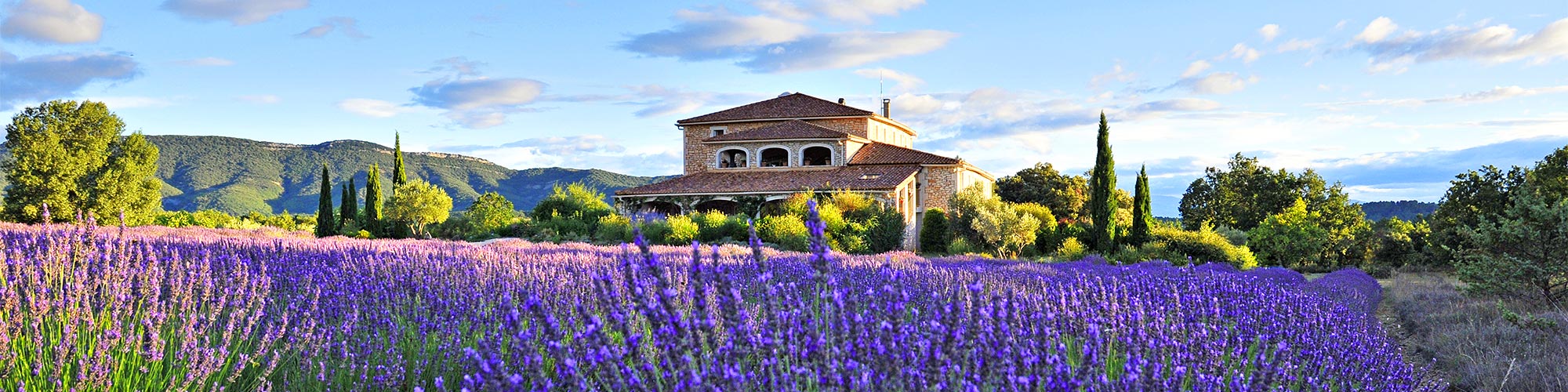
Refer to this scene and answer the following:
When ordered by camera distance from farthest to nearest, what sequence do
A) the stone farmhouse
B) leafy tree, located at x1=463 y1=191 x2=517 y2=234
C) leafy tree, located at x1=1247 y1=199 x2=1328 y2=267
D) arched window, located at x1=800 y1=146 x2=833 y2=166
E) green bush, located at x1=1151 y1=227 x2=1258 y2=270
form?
arched window, located at x1=800 y1=146 x2=833 y2=166
the stone farmhouse
leafy tree, located at x1=463 y1=191 x2=517 y2=234
leafy tree, located at x1=1247 y1=199 x2=1328 y2=267
green bush, located at x1=1151 y1=227 x2=1258 y2=270

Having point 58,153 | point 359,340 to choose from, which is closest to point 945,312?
point 359,340

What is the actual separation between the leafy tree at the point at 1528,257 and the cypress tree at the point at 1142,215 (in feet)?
33.4

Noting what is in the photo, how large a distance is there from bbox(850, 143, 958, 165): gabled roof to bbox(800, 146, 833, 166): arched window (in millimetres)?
993

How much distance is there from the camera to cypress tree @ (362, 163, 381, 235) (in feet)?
80.7

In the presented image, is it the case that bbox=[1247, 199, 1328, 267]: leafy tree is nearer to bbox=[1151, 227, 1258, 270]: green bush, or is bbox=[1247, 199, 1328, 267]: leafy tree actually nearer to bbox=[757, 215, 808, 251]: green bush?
bbox=[1151, 227, 1258, 270]: green bush

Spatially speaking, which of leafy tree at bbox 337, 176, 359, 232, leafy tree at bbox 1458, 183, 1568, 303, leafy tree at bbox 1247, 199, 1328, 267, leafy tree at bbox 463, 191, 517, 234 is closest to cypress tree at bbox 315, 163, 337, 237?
leafy tree at bbox 337, 176, 359, 232

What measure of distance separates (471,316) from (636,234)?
2.67 m

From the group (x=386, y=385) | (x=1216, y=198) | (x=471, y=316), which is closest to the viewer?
(x=386, y=385)

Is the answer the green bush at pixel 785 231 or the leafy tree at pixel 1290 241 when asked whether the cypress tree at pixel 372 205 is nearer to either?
the green bush at pixel 785 231

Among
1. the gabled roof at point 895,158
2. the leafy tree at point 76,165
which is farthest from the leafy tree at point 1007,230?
the leafy tree at point 76,165

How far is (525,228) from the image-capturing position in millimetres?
20578

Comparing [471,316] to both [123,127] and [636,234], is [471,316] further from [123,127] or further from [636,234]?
[123,127]

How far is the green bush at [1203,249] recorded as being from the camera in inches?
597

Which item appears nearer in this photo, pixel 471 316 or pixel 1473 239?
pixel 471 316
